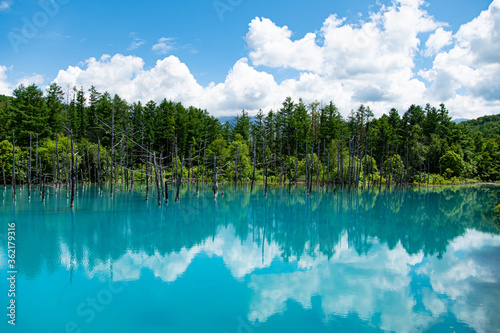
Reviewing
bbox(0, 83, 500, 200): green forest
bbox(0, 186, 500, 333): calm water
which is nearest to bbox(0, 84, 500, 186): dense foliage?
bbox(0, 83, 500, 200): green forest

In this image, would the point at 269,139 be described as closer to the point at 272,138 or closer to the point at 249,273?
the point at 272,138

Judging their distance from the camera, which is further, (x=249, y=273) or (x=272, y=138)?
(x=272, y=138)

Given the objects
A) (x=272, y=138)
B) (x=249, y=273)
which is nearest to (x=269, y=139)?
(x=272, y=138)

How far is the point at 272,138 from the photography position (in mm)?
60875

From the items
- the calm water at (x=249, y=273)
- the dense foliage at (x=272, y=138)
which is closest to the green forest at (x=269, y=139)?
the dense foliage at (x=272, y=138)

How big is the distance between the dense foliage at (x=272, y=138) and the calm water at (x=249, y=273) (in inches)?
1044

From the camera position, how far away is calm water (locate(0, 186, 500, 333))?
877cm

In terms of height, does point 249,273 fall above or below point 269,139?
below

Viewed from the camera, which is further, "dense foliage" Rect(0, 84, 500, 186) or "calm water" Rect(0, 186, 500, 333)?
"dense foliage" Rect(0, 84, 500, 186)

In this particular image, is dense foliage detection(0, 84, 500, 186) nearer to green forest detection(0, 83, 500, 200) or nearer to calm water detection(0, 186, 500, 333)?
green forest detection(0, 83, 500, 200)

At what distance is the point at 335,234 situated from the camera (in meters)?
19.4

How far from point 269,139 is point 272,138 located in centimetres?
75

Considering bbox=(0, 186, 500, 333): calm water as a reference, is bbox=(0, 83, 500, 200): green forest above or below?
above

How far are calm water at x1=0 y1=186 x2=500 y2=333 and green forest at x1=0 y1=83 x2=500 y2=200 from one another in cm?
2723
